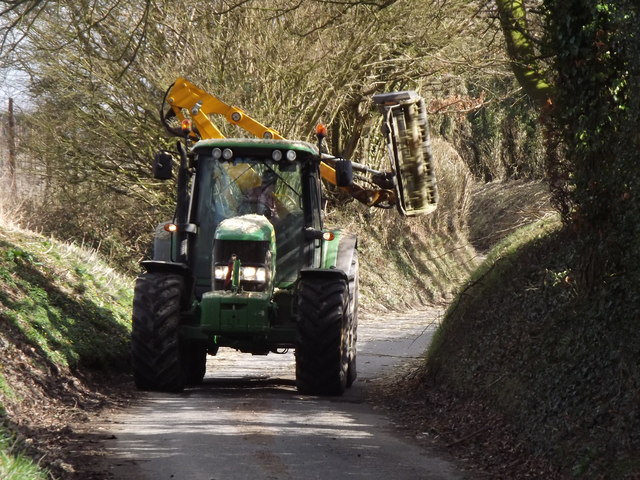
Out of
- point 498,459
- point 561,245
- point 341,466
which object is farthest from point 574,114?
point 341,466

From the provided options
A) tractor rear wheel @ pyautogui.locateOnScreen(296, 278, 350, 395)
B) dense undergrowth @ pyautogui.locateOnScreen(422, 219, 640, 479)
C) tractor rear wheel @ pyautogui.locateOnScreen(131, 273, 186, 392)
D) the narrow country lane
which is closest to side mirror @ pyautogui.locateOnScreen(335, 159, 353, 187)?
tractor rear wheel @ pyautogui.locateOnScreen(296, 278, 350, 395)

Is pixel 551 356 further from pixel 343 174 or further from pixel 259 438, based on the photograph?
pixel 343 174

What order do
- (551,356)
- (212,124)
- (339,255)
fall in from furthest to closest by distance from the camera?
(212,124), (339,255), (551,356)

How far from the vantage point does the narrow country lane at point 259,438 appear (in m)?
8.08

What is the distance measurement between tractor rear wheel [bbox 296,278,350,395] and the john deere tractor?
1cm

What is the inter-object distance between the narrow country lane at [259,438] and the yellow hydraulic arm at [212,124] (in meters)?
2.63

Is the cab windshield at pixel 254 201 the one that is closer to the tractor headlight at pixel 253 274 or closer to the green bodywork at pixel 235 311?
the tractor headlight at pixel 253 274

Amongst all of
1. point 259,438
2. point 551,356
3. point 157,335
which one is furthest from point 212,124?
point 551,356

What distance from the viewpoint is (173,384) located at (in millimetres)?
12047

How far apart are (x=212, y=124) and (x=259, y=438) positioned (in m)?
6.45

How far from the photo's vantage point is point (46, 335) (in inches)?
486

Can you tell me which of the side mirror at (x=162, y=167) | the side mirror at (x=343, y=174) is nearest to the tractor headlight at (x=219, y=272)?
the side mirror at (x=162, y=167)

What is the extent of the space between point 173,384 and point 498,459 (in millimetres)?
4391

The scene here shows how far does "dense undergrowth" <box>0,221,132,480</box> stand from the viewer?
30.0 ft
